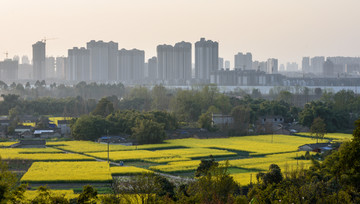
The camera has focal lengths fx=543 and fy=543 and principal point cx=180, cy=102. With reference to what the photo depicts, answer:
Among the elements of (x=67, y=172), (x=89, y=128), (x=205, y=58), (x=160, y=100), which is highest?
(x=205, y=58)

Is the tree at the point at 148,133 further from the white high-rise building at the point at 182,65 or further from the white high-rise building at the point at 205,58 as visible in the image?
the white high-rise building at the point at 182,65

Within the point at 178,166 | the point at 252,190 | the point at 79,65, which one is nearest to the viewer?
the point at 252,190

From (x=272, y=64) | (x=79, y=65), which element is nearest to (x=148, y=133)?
(x=79, y=65)

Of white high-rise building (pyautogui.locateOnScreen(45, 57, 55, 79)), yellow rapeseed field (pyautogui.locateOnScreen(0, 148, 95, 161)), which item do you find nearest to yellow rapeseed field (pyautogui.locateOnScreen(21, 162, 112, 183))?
yellow rapeseed field (pyautogui.locateOnScreen(0, 148, 95, 161))

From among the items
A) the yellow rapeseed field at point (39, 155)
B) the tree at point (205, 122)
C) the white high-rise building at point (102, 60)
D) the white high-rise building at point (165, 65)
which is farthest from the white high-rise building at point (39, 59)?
the yellow rapeseed field at point (39, 155)

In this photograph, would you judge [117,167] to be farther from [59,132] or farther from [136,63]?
[136,63]

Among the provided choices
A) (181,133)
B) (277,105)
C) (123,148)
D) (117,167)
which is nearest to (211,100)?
(277,105)

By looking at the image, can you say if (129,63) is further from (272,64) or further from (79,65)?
(272,64)
